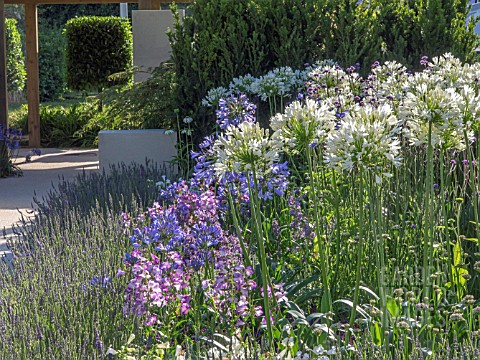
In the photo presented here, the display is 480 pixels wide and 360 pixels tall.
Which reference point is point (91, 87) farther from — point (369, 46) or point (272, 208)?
point (272, 208)

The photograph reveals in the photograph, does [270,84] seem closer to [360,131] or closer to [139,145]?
[139,145]

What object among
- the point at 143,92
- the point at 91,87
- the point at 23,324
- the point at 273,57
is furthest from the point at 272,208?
the point at 91,87

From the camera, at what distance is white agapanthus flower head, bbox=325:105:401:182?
8.56ft

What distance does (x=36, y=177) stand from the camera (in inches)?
401

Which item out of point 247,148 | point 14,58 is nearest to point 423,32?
point 247,148

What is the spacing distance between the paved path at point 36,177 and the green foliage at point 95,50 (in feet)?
12.2

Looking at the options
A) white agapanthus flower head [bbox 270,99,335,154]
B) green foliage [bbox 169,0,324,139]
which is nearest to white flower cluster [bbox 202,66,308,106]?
green foliage [bbox 169,0,324,139]

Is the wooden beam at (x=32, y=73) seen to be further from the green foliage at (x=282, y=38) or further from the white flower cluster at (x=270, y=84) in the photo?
the white flower cluster at (x=270, y=84)

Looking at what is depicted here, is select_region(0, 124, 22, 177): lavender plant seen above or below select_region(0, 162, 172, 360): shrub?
below

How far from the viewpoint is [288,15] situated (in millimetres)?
7543

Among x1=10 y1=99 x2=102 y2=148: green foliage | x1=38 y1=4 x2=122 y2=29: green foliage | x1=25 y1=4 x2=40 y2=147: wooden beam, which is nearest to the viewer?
x1=25 y1=4 x2=40 y2=147: wooden beam

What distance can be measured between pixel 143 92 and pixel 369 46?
233cm

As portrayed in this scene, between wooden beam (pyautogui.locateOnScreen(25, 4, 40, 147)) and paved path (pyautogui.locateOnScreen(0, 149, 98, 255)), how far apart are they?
0.40 metres

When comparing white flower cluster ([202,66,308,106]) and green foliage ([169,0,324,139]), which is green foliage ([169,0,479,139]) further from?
white flower cluster ([202,66,308,106])
